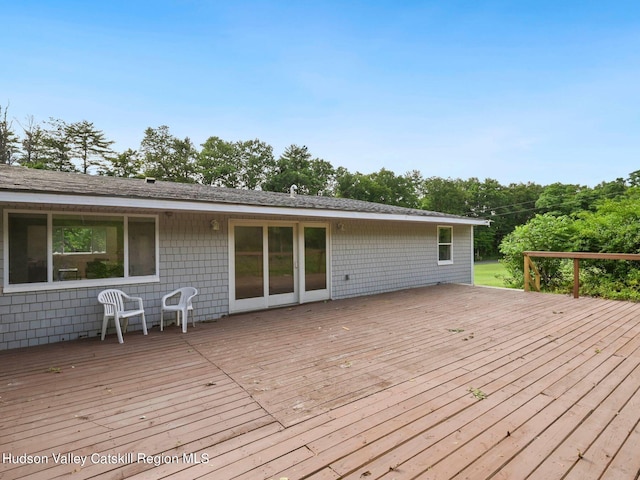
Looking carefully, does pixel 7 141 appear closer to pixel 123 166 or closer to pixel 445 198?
pixel 123 166

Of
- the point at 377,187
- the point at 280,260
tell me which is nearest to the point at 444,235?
the point at 280,260

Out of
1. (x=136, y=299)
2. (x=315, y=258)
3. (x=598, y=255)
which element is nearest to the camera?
(x=136, y=299)

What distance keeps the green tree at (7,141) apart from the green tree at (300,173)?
55.9 ft

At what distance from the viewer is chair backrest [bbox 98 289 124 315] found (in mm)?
4656

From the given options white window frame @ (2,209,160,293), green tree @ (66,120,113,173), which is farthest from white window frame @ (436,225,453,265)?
green tree @ (66,120,113,173)

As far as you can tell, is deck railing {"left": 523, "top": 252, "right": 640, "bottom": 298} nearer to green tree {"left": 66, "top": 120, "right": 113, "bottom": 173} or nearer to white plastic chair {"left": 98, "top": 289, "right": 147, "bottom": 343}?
white plastic chair {"left": 98, "top": 289, "right": 147, "bottom": 343}

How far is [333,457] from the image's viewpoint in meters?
2.00

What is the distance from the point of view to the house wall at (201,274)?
4570 mm

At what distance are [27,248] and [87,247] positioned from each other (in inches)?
26.9

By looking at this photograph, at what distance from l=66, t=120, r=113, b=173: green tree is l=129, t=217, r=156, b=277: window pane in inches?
950

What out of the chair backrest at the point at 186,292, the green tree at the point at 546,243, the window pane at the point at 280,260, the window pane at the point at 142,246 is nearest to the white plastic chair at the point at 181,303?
the chair backrest at the point at 186,292

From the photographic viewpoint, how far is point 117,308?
4.77 meters

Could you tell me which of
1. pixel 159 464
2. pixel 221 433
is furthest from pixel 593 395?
pixel 159 464

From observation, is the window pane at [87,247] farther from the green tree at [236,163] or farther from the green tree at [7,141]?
the green tree at [236,163]
